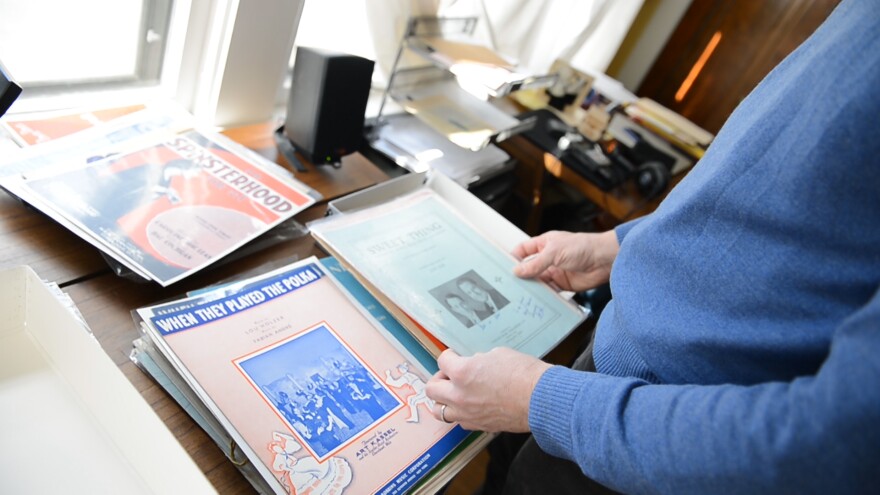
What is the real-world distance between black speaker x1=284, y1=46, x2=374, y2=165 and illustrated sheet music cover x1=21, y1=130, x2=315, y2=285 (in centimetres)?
11

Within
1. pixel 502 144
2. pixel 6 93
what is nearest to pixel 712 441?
pixel 6 93

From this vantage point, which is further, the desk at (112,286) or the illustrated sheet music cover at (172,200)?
the illustrated sheet music cover at (172,200)

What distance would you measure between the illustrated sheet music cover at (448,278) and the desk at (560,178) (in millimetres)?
805

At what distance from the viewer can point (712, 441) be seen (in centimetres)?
39

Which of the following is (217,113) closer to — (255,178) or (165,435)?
Answer: (255,178)

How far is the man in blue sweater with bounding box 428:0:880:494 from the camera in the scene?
0.36 metres

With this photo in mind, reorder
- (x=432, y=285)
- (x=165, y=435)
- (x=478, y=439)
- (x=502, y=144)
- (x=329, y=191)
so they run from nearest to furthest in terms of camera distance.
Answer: (x=165, y=435) < (x=478, y=439) < (x=432, y=285) < (x=329, y=191) < (x=502, y=144)

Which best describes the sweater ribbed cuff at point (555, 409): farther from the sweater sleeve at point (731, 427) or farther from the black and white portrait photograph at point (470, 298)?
the black and white portrait photograph at point (470, 298)

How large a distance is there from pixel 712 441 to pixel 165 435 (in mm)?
432

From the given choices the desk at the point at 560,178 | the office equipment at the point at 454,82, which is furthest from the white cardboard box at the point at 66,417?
Answer: the desk at the point at 560,178

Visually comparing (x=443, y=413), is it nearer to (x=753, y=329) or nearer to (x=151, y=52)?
(x=753, y=329)

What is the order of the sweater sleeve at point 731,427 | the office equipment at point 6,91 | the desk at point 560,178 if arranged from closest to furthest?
the sweater sleeve at point 731,427
the office equipment at point 6,91
the desk at point 560,178

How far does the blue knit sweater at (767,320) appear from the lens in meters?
0.35

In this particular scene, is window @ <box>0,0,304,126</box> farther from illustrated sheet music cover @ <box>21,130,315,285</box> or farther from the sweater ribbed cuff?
the sweater ribbed cuff
